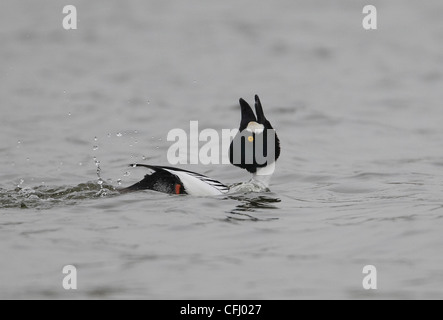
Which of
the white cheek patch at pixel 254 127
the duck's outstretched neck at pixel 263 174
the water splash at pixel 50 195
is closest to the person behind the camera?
the water splash at pixel 50 195

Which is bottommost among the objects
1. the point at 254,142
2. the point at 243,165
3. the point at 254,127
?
the point at 243,165

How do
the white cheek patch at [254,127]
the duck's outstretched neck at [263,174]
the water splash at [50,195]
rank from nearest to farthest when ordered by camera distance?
1. the water splash at [50,195]
2. the white cheek patch at [254,127]
3. the duck's outstretched neck at [263,174]

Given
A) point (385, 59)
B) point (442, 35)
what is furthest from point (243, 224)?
point (442, 35)

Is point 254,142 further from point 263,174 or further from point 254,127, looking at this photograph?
point 263,174

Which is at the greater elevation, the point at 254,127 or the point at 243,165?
the point at 254,127

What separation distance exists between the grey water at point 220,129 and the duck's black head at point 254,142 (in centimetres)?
45

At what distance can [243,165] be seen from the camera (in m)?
10.0

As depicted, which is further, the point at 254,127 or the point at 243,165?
the point at 243,165

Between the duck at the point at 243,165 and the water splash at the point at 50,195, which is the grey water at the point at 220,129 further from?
the duck at the point at 243,165

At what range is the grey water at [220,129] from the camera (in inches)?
289

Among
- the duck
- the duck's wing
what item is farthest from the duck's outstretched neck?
the duck's wing

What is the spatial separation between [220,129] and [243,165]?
15.5 feet

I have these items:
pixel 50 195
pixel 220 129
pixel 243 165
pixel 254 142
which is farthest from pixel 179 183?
pixel 220 129

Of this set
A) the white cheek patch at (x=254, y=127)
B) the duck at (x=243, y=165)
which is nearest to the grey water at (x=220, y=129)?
the duck at (x=243, y=165)
